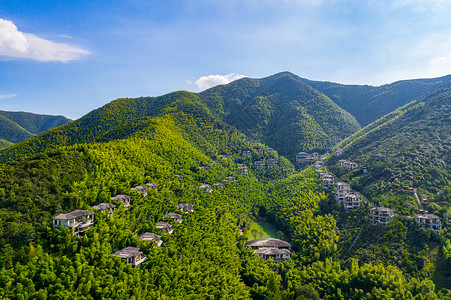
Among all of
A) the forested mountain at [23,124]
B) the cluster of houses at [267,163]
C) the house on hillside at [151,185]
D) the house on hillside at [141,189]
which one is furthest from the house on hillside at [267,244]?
the forested mountain at [23,124]

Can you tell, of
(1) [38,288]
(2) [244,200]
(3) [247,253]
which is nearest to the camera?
(1) [38,288]

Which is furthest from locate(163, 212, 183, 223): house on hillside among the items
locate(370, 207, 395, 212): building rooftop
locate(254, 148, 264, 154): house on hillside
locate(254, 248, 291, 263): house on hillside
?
locate(254, 148, 264, 154): house on hillside

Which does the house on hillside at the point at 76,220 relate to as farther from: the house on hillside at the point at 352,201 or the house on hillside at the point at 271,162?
the house on hillside at the point at 271,162

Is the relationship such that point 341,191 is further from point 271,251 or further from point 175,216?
Answer: point 175,216

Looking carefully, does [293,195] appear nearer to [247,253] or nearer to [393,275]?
[247,253]

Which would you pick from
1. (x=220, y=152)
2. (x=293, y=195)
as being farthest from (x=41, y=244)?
(x=220, y=152)

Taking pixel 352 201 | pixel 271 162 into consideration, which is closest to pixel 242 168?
pixel 271 162
